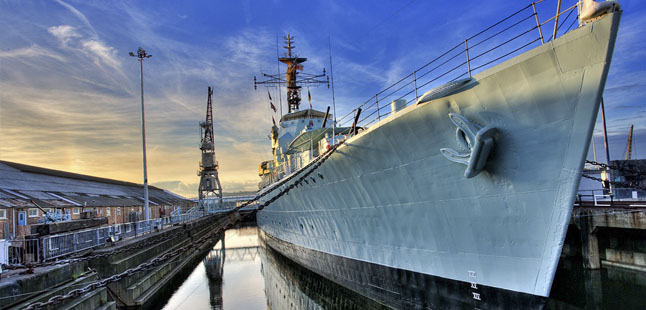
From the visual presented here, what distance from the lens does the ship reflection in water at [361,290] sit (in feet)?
24.5

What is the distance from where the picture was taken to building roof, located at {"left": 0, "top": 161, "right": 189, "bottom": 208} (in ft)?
66.4

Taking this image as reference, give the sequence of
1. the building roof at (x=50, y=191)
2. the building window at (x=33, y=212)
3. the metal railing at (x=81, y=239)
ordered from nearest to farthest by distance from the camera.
Answer: the metal railing at (x=81, y=239), the building window at (x=33, y=212), the building roof at (x=50, y=191)

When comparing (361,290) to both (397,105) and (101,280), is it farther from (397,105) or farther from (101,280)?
(101,280)

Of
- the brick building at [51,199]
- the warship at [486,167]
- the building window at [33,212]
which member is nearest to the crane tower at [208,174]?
the brick building at [51,199]

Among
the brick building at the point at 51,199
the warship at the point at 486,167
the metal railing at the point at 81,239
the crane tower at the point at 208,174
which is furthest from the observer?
the crane tower at the point at 208,174

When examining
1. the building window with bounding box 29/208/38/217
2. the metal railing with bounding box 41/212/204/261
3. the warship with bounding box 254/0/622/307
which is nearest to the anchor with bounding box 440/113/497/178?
the warship with bounding box 254/0/622/307

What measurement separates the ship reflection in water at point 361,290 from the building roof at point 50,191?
10.9m

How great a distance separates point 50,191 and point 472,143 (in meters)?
29.0

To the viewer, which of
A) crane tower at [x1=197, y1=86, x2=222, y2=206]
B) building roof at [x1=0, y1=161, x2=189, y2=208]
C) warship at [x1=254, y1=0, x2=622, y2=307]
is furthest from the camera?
crane tower at [x1=197, y1=86, x2=222, y2=206]

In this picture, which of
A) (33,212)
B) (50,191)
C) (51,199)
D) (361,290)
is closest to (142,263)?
(361,290)

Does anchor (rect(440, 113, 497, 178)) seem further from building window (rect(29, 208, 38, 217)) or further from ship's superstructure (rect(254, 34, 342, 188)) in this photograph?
building window (rect(29, 208, 38, 217))

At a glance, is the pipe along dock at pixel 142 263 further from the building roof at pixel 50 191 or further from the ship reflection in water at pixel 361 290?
the building roof at pixel 50 191

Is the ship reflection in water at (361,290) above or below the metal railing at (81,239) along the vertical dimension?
below

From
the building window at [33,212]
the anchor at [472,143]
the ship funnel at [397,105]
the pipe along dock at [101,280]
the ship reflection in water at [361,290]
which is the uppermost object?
the ship funnel at [397,105]
